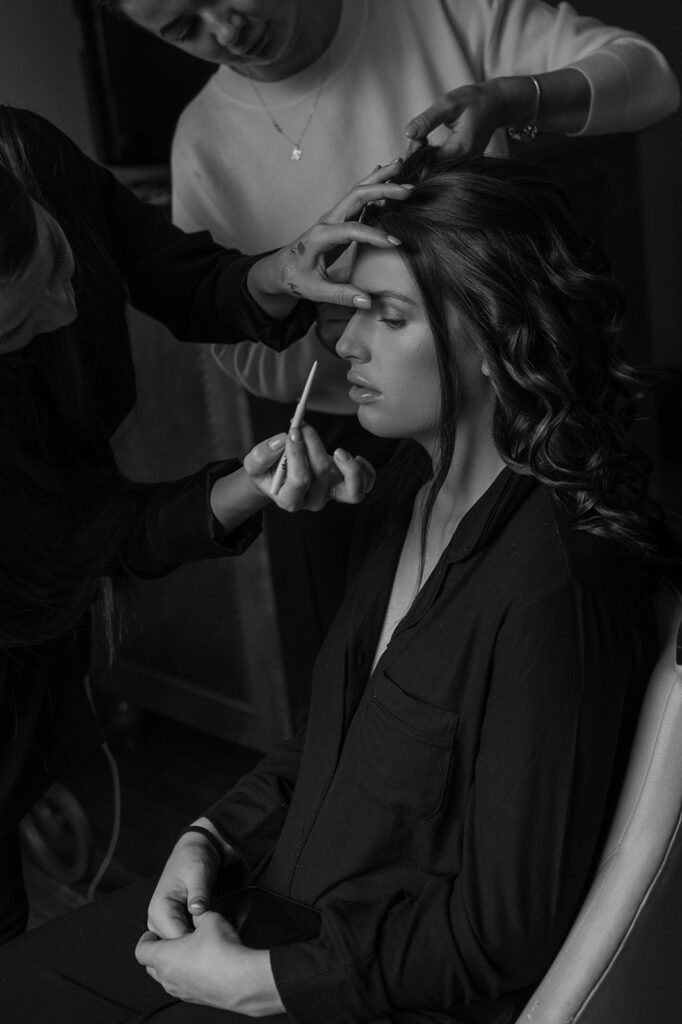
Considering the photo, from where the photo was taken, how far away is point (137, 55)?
6.25ft

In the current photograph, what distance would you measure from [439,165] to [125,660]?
59.5 inches

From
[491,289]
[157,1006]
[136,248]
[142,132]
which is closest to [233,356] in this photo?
[136,248]

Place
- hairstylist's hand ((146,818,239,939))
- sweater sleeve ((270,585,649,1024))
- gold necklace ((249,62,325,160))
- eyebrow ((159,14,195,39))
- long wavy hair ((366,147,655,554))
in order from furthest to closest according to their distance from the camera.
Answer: gold necklace ((249,62,325,160)) → eyebrow ((159,14,195,39)) → hairstylist's hand ((146,818,239,939)) → long wavy hair ((366,147,655,554)) → sweater sleeve ((270,585,649,1024))

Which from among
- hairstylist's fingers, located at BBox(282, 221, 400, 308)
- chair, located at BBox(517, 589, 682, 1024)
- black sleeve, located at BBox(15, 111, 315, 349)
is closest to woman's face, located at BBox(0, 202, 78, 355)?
black sleeve, located at BBox(15, 111, 315, 349)

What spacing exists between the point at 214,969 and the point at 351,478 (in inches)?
19.8

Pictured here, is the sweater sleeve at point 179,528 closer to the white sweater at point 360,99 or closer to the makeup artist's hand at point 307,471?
the makeup artist's hand at point 307,471

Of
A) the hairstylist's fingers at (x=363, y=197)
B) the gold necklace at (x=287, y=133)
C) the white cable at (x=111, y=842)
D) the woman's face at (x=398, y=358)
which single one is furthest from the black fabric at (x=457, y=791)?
the white cable at (x=111, y=842)

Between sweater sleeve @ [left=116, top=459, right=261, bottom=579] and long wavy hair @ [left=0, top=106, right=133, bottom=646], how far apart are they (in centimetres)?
2

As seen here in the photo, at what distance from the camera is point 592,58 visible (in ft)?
4.44

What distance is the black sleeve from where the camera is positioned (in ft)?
4.37

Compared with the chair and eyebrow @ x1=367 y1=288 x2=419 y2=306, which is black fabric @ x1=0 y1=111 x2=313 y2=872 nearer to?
eyebrow @ x1=367 y1=288 x2=419 y2=306

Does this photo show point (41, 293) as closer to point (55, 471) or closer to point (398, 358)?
point (55, 471)

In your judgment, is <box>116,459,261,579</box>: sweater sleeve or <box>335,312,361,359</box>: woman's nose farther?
<box>116,459,261,579</box>: sweater sleeve

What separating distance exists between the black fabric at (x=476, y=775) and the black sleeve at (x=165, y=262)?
14.8 inches
